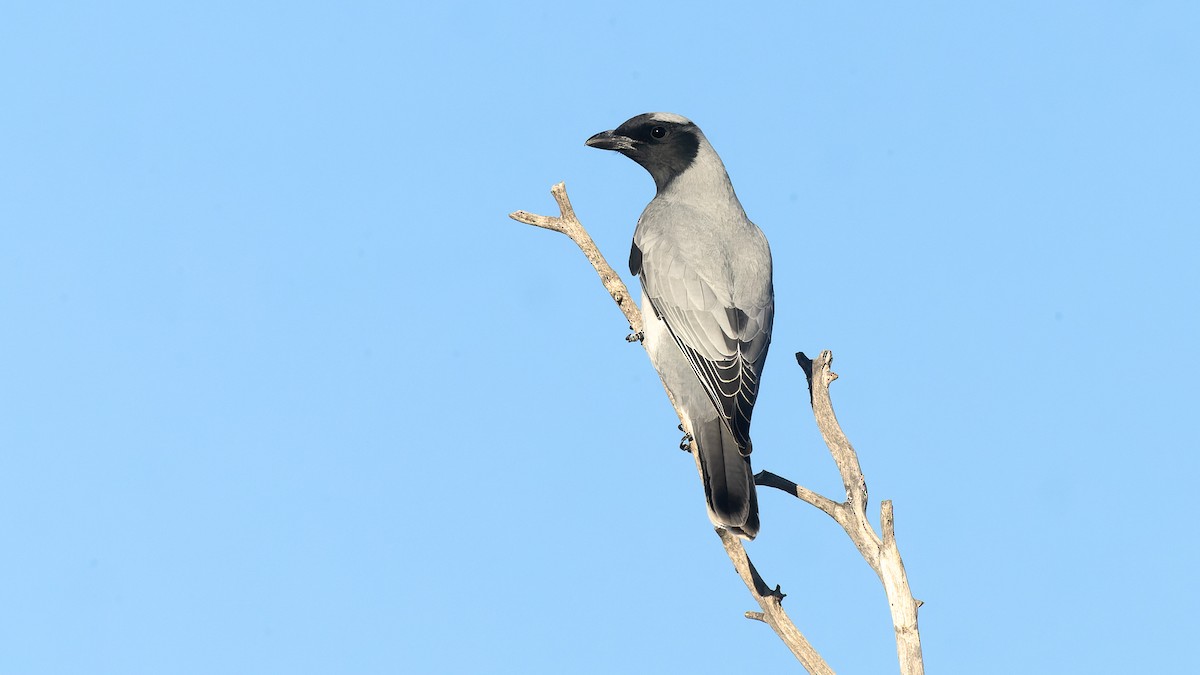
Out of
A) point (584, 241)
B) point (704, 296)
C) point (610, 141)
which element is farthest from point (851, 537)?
point (610, 141)

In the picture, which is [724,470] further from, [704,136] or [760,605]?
[704,136]

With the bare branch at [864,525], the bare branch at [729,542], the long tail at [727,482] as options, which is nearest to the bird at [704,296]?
the long tail at [727,482]

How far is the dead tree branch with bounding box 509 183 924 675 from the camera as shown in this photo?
19.4 ft

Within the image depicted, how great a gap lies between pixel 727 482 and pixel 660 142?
2.88m

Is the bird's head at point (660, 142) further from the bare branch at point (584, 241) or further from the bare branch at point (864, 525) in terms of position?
the bare branch at point (864, 525)

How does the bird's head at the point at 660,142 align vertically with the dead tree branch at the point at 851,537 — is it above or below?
above

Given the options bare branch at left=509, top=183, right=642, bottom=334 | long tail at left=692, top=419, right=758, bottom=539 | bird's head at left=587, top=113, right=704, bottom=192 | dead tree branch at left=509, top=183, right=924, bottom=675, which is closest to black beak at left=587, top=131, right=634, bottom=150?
bird's head at left=587, top=113, right=704, bottom=192

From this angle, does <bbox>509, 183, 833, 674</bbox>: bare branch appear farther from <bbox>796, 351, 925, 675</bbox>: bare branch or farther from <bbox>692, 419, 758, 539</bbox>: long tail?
<bbox>796, 351, 925, 675</bbox>: bare branch

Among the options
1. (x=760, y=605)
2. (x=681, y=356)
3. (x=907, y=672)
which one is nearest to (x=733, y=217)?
(x=681, y=356)

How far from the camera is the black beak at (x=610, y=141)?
8.33 metres

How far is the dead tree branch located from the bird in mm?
160

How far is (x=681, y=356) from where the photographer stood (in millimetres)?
7152

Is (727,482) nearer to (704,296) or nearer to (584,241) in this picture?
(704,296)

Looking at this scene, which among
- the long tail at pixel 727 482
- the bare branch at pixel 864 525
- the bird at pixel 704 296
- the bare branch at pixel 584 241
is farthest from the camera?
the bare branch at pixel 584 241
